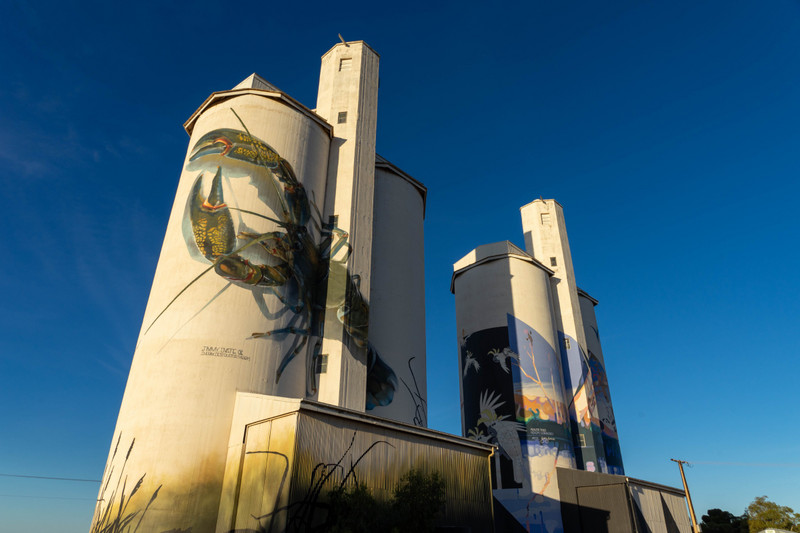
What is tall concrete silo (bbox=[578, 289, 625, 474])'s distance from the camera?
39141 mm

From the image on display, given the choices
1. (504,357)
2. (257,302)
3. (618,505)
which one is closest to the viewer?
(257,302)

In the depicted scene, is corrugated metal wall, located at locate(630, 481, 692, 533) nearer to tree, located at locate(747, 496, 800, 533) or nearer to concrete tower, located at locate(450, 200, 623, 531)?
concrete tower, located at locate(450, 200, 623, 531)

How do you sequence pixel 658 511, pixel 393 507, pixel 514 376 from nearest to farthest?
pixel 393 507 < pixel 658 511 < pixel 514 376

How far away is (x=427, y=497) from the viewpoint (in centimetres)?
1573

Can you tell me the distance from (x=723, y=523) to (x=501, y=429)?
49732 mm

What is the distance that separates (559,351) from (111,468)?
29.7m

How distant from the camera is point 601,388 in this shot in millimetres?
41625

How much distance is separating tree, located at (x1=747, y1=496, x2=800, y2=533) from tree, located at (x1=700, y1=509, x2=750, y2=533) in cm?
567

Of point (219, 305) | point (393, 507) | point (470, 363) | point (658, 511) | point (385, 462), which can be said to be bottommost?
point (393, 507)

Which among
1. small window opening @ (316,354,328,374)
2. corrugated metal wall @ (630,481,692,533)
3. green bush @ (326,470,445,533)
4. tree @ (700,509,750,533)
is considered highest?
small window opening @ (316,354,328,374)

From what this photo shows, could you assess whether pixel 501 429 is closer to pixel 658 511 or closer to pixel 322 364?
pixel 658 511

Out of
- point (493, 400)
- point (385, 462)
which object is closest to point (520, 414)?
point (493, 400)

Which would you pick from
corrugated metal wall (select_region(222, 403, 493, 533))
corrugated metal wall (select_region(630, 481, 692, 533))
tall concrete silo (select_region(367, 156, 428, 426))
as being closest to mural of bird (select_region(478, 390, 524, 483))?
corrugated metal wall (select_region(630, 481, 692, 533))

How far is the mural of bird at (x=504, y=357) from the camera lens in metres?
36.5
